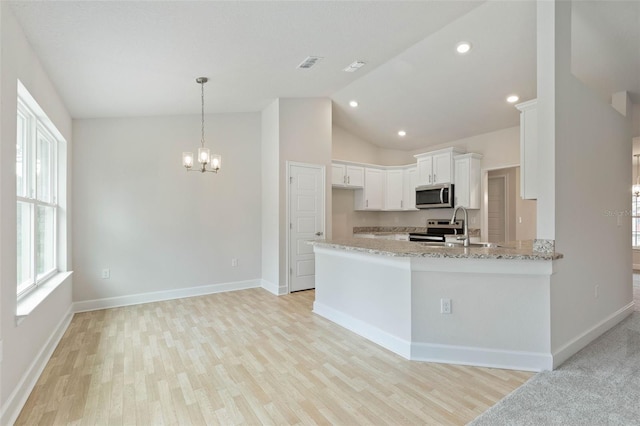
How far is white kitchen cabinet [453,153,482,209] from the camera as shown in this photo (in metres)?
5.63

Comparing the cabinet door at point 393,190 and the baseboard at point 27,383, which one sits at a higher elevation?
the cabinet door at point 393,190

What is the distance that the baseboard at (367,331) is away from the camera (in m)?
2.81

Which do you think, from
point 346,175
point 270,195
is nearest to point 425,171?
point 346,175

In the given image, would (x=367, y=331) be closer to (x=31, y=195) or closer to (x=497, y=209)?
(x=31, y=195)

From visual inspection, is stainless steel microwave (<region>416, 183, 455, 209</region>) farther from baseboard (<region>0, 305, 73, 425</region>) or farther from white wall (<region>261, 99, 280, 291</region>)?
baseboard (<region>0, 305, 73, 425</region>)

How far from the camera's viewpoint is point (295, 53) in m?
3.45

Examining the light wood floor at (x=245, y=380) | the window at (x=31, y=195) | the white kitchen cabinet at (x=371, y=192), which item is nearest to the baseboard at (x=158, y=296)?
the light wood floor at (x=245, y=380)

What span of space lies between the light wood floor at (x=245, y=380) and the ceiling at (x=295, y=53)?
2563 millimetres

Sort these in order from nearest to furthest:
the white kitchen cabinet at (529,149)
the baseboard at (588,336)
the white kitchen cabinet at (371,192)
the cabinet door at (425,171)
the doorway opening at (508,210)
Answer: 1. the baseboard at (588,336)
2. the white kitchen cabinet at (529,149)
3. the cabinet door at (425,171)
4. the white kitchen cabinet at (371,192)
5. the doorway opening at (508,210)

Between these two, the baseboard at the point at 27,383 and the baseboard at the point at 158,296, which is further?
the baseboard at the point at 158,296

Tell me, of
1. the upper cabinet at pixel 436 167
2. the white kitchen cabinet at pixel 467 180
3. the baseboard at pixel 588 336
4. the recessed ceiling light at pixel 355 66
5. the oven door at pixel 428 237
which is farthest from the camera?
the oven door at pixel 428 237

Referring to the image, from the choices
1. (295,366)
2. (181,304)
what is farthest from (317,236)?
(295,366)

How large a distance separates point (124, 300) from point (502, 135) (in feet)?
21.0

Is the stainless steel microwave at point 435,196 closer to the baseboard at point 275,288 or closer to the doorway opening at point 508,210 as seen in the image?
the doorway opening at point 508,210
